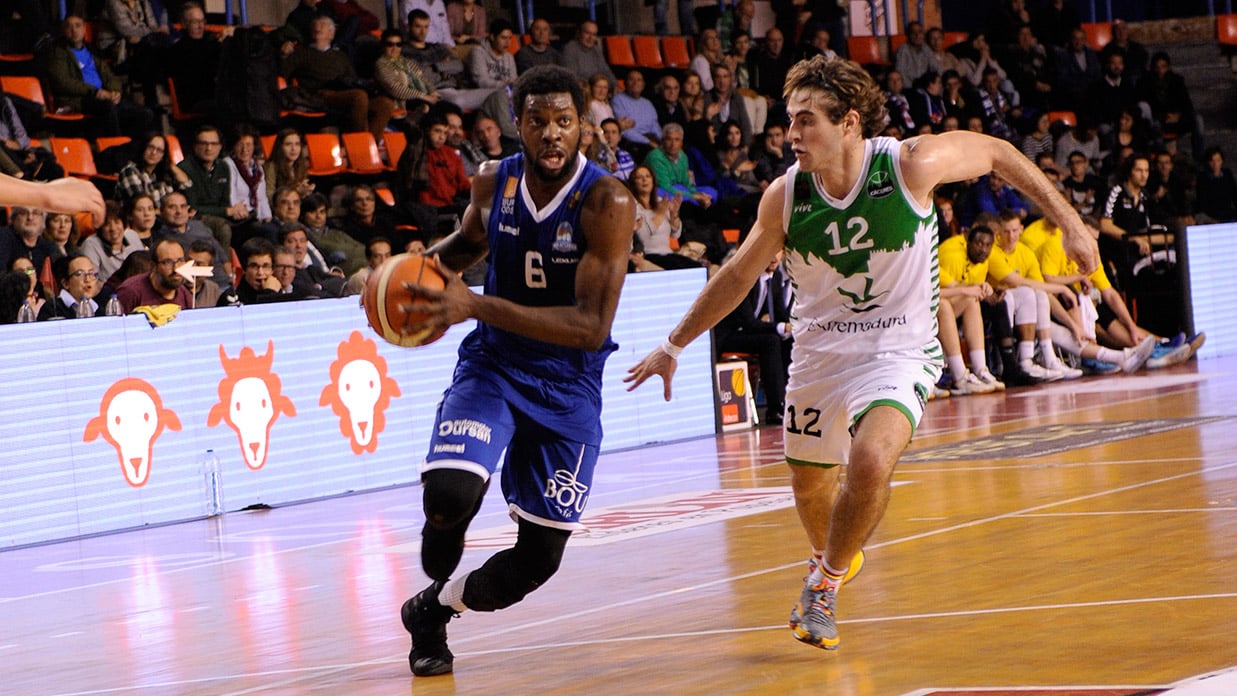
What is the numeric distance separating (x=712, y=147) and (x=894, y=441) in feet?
41.8

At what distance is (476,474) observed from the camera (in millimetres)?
5113

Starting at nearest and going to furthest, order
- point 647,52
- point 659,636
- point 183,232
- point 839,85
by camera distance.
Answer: point 839,85 < point 659,636 < point 183,232 < point 647,52

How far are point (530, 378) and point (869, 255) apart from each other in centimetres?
116

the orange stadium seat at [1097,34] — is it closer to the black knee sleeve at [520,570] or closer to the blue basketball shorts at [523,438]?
the blue basketball shorts at [523,438]

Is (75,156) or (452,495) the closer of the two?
(452,495)

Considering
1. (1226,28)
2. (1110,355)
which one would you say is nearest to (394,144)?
(1110,355)

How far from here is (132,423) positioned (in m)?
10.0

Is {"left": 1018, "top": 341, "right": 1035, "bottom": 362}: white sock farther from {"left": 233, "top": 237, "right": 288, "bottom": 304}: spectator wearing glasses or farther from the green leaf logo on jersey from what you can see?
the green leaf logo on jersey

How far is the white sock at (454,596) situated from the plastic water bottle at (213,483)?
17.5ft

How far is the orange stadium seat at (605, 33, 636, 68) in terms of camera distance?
1895 centimetres

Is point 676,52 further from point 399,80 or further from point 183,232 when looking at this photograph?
point 183,232

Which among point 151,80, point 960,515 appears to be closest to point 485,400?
point 960,515

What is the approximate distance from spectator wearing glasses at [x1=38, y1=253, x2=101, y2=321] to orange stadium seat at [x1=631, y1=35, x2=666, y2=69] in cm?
922

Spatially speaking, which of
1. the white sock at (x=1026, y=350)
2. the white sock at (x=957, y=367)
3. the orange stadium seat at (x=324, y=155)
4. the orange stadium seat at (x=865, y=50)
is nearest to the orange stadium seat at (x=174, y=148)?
the orange stadium seat at (x=324, y=155)
